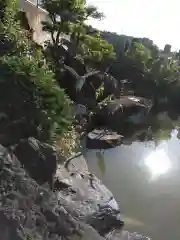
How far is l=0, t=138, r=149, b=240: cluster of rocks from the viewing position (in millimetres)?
4023

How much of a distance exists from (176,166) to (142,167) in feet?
3.70

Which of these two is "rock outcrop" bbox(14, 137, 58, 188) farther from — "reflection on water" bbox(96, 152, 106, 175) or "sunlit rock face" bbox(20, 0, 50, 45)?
"sunlit rock face" bbox(20, 0, 50, 45)

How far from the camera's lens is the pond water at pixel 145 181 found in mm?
6682

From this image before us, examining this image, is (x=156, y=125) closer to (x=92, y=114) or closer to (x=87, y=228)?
(x=92, y=114)

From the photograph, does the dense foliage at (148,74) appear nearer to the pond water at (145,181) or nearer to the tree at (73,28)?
the tree at (73,28)

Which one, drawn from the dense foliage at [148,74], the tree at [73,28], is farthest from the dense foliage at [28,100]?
the dense foliage at [148,74]

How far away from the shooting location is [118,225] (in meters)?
6.23

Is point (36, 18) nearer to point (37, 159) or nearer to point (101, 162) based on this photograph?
point (101, 162)

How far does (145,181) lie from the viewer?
8656 millimetres

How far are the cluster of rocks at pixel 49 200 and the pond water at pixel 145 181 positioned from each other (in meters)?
0.65

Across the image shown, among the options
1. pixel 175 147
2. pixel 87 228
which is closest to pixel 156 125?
pixel 175 147

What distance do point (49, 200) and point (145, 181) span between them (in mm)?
4258

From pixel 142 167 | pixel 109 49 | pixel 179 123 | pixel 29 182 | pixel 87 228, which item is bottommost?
pixel 87 228

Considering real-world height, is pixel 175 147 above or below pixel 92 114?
below
